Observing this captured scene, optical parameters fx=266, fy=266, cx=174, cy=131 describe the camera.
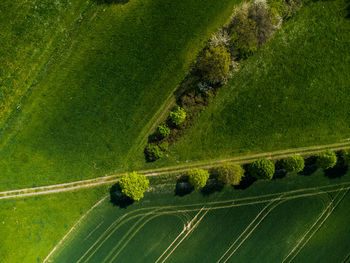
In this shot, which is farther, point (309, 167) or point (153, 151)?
point (309, 167)

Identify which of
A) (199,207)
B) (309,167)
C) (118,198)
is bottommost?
(309,167)

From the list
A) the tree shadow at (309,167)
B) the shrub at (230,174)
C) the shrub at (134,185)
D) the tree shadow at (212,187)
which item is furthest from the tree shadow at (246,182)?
the shrub at (134,185)

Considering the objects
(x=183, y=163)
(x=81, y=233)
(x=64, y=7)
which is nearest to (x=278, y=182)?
(x=183, y=163)

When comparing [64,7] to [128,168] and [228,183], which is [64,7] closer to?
[128,168]

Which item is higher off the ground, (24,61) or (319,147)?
(24,61)

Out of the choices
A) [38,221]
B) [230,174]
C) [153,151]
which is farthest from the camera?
[38,221]

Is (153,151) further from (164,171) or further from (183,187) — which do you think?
(183,187)

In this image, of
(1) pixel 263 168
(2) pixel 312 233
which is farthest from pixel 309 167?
(2) pixel 312 233
